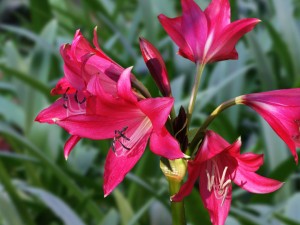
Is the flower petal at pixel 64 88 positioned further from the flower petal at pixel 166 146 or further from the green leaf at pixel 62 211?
the green leaf at pixel 62 211

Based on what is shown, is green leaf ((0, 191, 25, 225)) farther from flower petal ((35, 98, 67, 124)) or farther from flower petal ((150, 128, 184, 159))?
flower petal ((150, 128, 184, 159))

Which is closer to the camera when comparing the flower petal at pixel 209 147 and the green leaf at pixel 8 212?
the flower petal at pixel 209 147

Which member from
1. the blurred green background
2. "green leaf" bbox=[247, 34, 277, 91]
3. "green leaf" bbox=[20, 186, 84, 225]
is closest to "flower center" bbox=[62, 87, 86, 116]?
the blurred green background

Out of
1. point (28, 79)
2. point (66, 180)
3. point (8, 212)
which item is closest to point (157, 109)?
point (8, 212)

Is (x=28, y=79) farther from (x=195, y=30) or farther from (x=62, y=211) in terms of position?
(x=195, y=30)

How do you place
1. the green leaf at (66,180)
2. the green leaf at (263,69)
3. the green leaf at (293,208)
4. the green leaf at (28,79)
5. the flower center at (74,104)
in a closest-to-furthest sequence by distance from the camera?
the flower center at (74,104) → the green leaf at (293,208) → the green leaf at (66,180) → the green leaf at (28,79) → the green leaf at (263,69)

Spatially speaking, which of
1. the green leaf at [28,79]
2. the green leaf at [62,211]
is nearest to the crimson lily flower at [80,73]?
the green leaf at [62,211]

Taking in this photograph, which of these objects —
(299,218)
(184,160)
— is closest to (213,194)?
(184,160)
